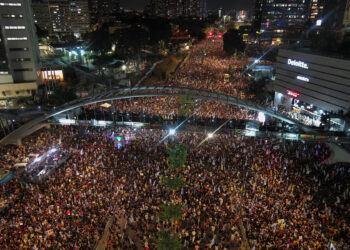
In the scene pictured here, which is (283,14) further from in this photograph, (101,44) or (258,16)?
(101,44)

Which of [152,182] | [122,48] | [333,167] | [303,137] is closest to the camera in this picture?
[152,182]

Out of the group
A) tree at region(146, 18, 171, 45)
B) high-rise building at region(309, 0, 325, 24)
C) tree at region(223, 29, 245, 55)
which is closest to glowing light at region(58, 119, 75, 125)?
tree at region(146, 18, 171, 45)

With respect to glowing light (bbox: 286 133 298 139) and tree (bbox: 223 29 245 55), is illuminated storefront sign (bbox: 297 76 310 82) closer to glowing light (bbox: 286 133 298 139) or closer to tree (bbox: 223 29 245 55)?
glowing light (bbox: 286 133 298 139)

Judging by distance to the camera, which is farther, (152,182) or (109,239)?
(152,182)

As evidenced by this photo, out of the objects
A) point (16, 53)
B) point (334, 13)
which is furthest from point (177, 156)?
point (334, 13)

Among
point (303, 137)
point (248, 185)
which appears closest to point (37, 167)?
point (248, 185)

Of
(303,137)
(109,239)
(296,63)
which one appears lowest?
(109,239)

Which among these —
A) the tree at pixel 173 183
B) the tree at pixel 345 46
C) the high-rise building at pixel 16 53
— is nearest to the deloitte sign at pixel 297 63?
the tree at pixel 345 46

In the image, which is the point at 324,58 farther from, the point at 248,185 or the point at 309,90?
the point at 248,185
